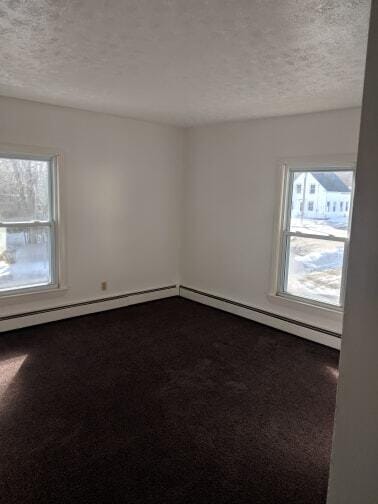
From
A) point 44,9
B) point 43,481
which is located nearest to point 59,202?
point 44,9

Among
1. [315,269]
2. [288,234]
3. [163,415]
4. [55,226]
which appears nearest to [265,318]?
[315,269]

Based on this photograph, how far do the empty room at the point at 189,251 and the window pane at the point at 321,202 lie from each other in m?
0.02

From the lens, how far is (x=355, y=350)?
2.79 ft

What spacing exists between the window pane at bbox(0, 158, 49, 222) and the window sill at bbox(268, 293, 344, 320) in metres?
2.80

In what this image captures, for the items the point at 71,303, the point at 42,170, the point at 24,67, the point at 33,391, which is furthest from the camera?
the point at 71,303

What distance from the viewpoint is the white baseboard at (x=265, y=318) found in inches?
155

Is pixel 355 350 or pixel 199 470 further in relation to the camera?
pixel 199 470

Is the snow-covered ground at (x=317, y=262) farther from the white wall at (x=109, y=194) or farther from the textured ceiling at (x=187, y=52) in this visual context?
the white wall at (x=109, y=194)

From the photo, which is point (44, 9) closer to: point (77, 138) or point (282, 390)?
point (77, 138)

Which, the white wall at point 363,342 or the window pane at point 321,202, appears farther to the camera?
the window pane at point 321,202

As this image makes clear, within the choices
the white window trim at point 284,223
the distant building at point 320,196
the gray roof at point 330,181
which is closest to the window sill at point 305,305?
the white window trim at point 284,223

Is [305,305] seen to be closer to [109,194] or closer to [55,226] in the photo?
[109,194]

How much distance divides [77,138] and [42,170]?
0.54 metres

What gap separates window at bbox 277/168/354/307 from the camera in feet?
12.6
